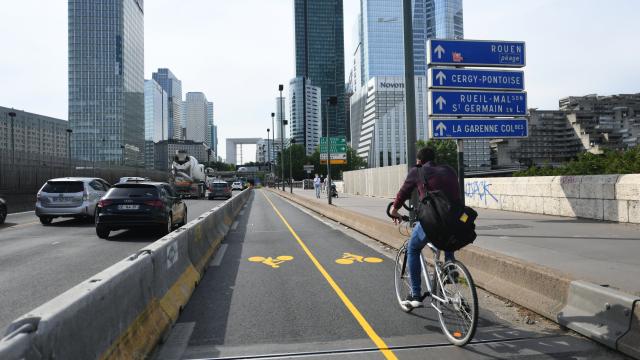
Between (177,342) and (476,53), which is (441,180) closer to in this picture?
(177,342)

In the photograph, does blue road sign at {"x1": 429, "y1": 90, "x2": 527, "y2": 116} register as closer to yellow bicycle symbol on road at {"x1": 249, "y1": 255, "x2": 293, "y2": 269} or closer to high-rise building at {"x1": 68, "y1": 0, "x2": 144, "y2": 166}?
yellow bicycle symbol on road at {"x1": 249, "y1": 255, "x2": 293, "y2": 269}

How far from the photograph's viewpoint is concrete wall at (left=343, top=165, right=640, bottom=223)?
13.0m

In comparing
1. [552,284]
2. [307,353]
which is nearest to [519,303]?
[552,284]

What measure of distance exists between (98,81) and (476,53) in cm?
15664

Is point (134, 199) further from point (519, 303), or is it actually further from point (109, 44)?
point (109, 44)

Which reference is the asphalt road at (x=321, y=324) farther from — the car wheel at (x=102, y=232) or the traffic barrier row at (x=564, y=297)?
the car wheel at (x=102, y=232)

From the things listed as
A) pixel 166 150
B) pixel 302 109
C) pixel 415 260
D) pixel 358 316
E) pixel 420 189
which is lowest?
pixel 358 316

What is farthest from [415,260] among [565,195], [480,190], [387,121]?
[387,121]

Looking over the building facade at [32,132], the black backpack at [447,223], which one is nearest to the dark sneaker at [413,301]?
the black backpack at [447,223]

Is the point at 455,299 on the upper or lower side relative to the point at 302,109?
lower

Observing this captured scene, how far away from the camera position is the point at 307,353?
4.34 m

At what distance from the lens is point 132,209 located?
12969 mm

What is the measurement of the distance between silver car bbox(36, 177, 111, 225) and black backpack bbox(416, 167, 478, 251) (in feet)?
48.8

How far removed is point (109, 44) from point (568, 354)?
166589 millimetres
